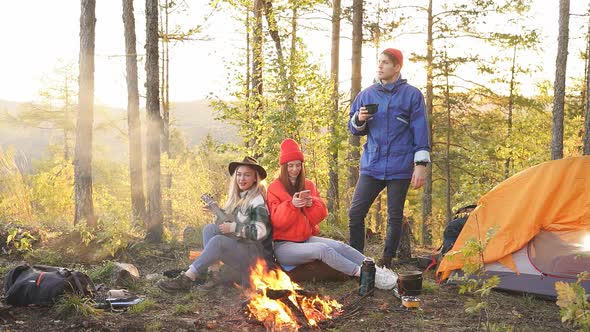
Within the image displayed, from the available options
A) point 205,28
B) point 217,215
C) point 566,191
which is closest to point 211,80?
point 205,28

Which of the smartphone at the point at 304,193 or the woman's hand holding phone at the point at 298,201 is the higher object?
the smartphone at the point at 304,193

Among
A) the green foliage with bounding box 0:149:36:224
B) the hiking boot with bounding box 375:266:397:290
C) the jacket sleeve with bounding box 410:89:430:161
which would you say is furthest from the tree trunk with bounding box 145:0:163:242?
the jacket sleeve with bounding box 410:89:430:161

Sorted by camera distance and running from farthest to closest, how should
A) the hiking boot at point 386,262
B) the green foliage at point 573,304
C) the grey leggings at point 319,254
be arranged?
the hiking boot at point 386,262, the grey leggings at point 319,254, the green foliage at point 573,304

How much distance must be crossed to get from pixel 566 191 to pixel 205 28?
32.2ft

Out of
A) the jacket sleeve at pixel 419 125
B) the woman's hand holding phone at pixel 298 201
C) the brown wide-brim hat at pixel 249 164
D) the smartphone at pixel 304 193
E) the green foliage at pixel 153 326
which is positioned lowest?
the green foliage at pixel 153 326

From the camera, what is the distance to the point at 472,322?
383 cm

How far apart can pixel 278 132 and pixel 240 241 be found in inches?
169

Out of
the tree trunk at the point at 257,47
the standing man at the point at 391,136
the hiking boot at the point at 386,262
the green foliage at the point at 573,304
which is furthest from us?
the tree trunk at the point at 257,47

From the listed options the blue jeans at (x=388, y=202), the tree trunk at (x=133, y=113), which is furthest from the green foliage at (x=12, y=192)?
the blue jeans at (x=388, y=202)

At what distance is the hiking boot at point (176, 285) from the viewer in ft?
15.4

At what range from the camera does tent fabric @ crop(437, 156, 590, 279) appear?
466 cm

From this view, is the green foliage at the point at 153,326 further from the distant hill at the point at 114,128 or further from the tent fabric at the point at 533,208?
the distant hill at the point at 114,128

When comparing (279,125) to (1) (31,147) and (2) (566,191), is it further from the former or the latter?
(1) (31,147)

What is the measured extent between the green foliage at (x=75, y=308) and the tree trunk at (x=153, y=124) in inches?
134
